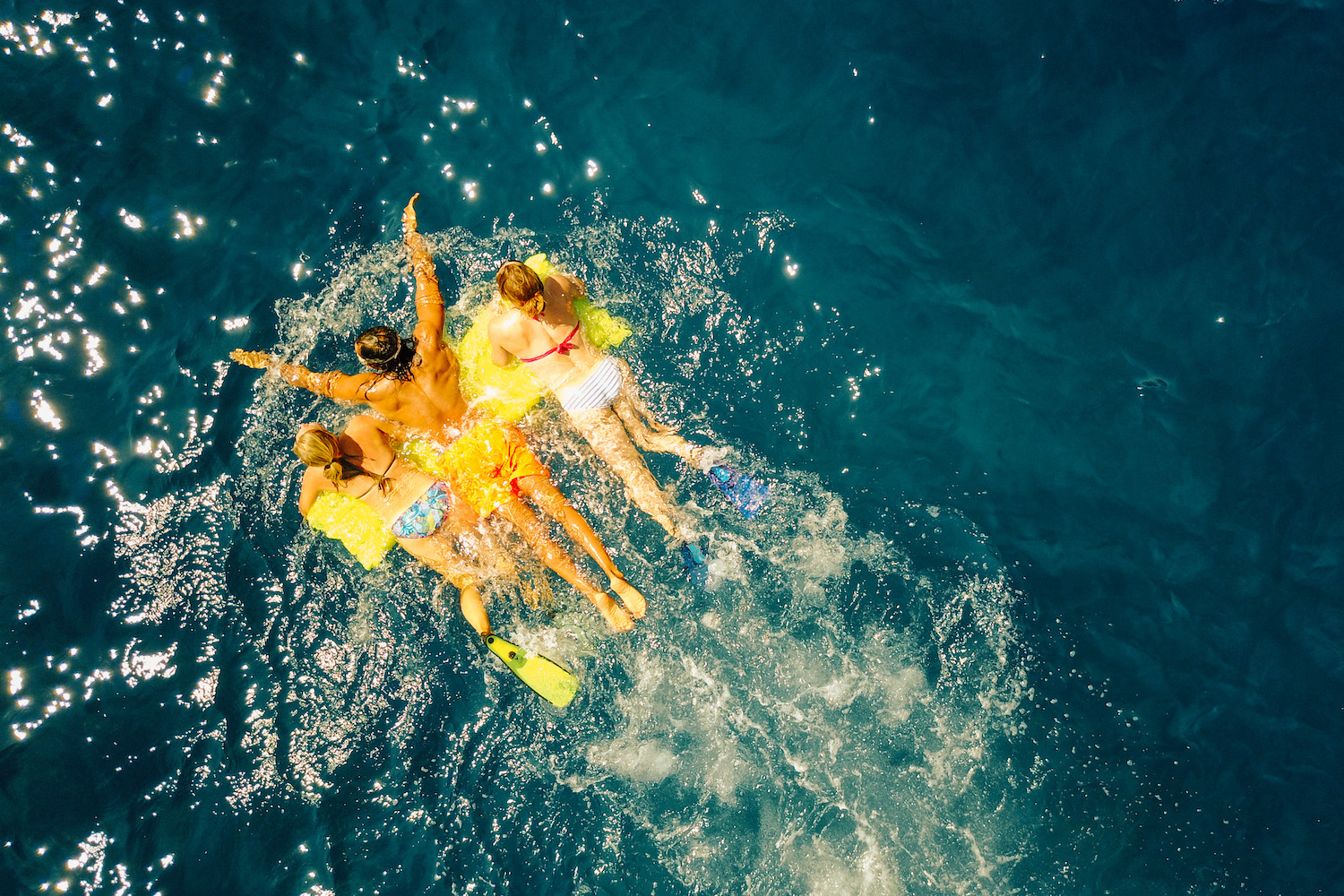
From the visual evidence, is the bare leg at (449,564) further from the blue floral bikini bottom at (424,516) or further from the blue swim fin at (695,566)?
the blue swim fin at (695,566)

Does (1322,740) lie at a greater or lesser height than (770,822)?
lesser

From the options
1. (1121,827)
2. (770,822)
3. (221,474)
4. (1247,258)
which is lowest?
(1121,827)

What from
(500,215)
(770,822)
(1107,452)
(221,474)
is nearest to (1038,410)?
(1107,452)

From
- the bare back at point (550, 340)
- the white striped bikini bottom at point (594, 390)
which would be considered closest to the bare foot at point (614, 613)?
the white striped bikini bottom at point (594, 390)

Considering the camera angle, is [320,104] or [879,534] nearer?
[879,534]

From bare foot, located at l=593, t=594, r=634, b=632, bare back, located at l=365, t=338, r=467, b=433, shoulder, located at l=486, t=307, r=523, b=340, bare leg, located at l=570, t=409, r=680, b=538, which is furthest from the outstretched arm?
bare foot, located at l=593, t=594, r=634, b=632

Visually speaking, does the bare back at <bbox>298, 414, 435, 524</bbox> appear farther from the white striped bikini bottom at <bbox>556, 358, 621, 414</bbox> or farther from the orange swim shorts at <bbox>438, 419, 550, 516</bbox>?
the white striped bikini bottom at <bbox>556, 358, 621, 414</bbox>

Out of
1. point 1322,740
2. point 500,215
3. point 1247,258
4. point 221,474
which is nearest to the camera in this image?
point 1322,740

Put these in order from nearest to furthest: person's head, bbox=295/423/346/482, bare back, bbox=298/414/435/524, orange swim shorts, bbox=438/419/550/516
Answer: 1. person's head, bbox=295/423/346/482
2. bare back, bbox=298/414/435/524
3. orange swim shorts, bbox=438/419/550/516

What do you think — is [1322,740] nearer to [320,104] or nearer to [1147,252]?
[1147,252]
